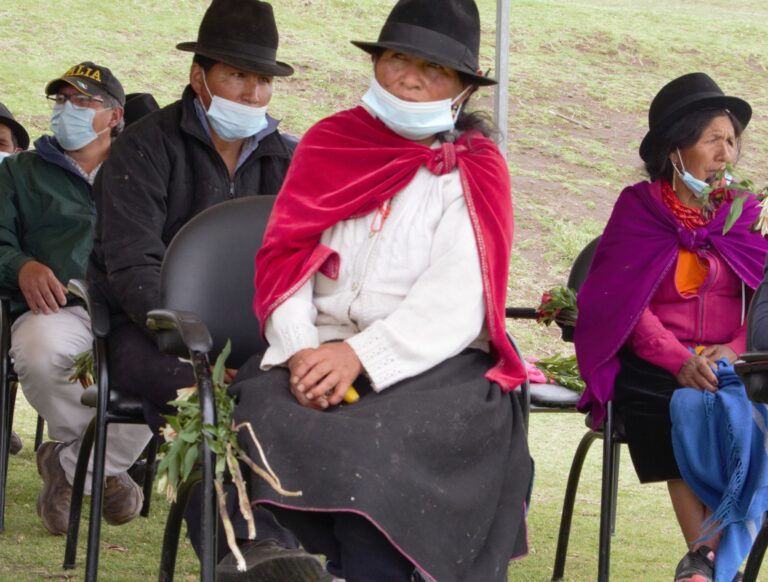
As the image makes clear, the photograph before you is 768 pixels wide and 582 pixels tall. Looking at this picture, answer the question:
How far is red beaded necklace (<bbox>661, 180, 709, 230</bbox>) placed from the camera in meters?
4.64

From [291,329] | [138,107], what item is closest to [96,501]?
[291,329]

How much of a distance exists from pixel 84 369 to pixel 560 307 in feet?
5.77

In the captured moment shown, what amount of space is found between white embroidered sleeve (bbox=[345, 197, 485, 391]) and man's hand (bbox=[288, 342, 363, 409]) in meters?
0.04

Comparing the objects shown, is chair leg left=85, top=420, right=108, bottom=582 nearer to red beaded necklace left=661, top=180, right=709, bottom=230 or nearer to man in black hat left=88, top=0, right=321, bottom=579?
man in black hat left=88, top=0, right=321, bottom=579

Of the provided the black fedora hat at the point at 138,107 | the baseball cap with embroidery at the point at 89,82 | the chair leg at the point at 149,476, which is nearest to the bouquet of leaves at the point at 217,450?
the chair leg at the point at 149,476

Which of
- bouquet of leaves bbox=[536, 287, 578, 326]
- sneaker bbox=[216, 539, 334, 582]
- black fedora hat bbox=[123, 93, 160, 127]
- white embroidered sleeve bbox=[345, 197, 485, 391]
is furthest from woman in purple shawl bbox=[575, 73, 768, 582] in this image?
black fedora hat bbox=[123, 93, 160, 127]

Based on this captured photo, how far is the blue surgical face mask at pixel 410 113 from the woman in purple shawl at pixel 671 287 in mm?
1323

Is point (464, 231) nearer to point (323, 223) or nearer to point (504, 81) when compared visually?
point (323, 223)

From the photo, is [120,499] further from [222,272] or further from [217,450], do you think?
[217,450]

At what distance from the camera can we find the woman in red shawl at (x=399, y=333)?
3033 millimetres

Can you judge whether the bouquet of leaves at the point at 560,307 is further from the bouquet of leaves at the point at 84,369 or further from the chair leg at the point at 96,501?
the chair leg at the point at 96,501

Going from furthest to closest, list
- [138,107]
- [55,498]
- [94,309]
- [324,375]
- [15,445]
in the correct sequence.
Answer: [15,445]
[138,107]
[55,498]
[94,309]
[324,375]

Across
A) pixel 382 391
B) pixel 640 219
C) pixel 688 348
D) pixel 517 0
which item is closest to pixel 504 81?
pixel 640 219

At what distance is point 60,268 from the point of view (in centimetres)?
545
